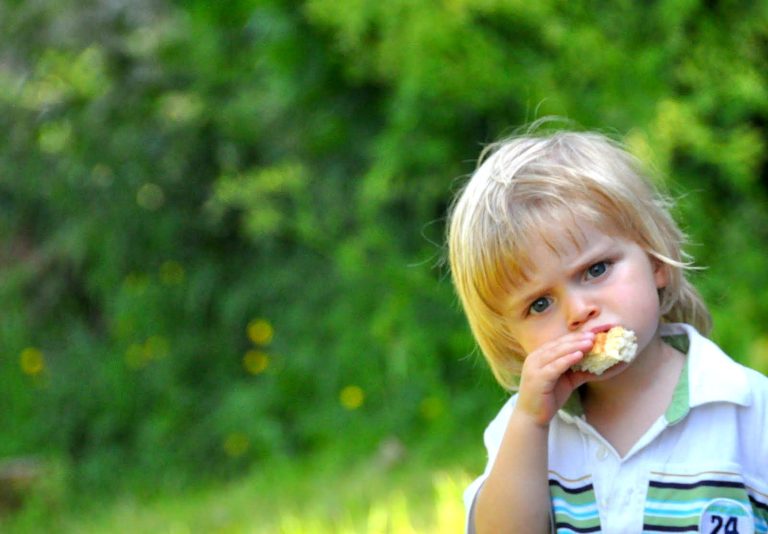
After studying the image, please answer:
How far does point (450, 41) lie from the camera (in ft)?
13.8

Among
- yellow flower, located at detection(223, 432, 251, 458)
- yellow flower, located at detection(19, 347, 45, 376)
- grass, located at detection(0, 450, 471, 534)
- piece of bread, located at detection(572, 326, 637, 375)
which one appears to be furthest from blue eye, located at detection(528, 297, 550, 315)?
yellow flower, located at detection(19, 347, 45, 376)

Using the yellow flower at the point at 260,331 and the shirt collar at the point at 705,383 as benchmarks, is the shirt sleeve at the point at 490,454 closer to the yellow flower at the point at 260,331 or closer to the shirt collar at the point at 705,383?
the shirt collar at the point at 705,383

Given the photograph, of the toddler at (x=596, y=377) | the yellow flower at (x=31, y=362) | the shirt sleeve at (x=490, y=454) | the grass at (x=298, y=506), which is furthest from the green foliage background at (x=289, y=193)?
the toddler at (x=596, y=377)

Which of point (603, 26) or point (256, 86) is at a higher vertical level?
point (603, 26)

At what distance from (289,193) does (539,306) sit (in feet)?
10.5

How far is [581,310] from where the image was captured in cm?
213

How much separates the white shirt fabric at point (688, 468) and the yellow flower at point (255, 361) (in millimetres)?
3560

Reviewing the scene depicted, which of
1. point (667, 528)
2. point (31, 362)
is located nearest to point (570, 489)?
point (667, 528)

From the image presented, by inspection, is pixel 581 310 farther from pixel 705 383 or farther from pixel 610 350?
pixel 705 383

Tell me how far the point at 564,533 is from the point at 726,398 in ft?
1.15

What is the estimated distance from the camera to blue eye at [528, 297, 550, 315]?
7.15ft

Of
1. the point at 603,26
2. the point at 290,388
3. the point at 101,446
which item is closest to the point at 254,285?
the point at 290,388

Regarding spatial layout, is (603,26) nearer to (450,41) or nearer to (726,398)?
(450,41)

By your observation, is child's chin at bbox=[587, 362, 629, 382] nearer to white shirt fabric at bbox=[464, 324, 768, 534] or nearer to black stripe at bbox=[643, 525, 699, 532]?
white shirt fabric at bbox=[464, 324, 768, 534]
